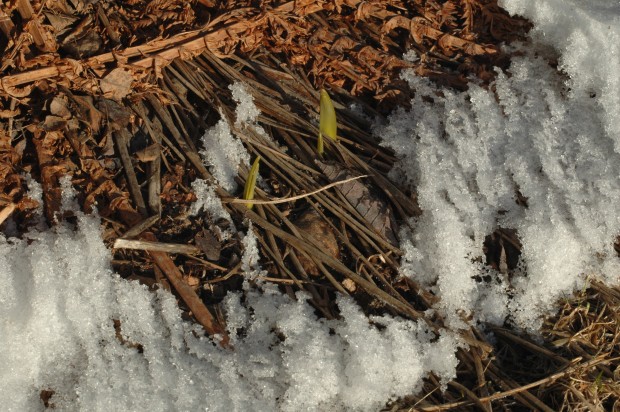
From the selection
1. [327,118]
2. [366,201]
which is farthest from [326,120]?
[366,201]

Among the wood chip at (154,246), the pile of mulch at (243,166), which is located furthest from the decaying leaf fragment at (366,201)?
the wood chip at (154,246)

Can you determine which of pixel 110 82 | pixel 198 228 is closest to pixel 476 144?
pixel 198 228

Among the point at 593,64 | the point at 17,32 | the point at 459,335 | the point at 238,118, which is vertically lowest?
the point at 459,335

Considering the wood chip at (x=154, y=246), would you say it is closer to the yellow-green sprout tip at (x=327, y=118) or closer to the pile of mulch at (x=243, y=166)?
the pile of mulch at (x=243, y=166)

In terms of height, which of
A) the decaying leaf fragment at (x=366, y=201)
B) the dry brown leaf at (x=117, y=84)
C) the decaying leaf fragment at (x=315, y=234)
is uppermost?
the dry brown leaf at (x=117, y=84)

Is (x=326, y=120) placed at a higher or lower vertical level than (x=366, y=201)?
higher

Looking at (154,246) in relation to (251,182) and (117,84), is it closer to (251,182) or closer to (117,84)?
(251,182)

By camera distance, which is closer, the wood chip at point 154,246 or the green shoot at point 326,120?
the wood chip at point 154,246

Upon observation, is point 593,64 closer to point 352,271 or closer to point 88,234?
point 352,271
